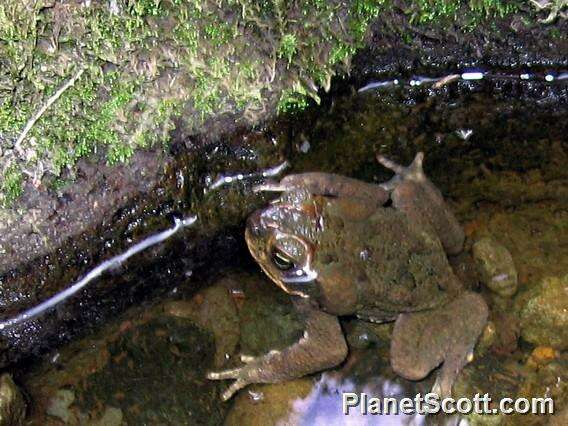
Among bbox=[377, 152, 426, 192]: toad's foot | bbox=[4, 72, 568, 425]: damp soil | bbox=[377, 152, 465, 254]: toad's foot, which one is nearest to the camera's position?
bbox=[4, 72, 568, 425]: damp soil

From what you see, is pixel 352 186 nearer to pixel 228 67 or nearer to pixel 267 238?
pixel 267 238

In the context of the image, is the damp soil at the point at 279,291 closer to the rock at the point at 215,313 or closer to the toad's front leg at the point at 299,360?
the rock at the point at 215,313

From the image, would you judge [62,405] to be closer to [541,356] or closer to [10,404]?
[10,404]

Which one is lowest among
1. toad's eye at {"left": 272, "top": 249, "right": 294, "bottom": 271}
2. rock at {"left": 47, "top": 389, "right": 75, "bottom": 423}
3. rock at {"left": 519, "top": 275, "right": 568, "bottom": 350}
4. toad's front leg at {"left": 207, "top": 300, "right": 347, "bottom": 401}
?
rock at {"left": 47, "top": 389, "right": 75, "bottom": 423}

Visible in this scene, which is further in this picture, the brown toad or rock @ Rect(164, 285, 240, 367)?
rock @ Rect(164, 285, 240, 367)

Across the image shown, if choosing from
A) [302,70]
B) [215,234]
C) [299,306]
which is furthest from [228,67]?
[299,306]

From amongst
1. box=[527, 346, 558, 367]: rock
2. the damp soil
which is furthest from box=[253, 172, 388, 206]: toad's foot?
box=[527, 346, 558, 367]: rock

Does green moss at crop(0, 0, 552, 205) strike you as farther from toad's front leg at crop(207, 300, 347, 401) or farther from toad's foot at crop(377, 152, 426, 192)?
toad's front leg at crop(207, 300, 347, 401)
